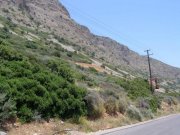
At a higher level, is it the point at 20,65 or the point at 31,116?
the point at 20,65

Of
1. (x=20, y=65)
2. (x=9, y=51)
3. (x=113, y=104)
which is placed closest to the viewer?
(x=20, y=65)

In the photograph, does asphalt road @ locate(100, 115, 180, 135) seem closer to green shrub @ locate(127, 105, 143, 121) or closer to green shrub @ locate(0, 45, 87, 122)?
green shrub @ locate(0, 45, 87, 122)

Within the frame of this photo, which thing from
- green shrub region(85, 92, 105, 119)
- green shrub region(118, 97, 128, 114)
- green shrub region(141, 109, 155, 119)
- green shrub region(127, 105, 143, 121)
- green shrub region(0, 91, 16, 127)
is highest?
green shrub region(0, 91, 16, 127)

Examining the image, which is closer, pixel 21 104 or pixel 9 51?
pixel 21 104

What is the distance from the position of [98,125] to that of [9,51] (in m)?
7.87

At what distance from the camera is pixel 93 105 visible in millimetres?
28078

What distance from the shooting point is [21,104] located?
21.4 metres

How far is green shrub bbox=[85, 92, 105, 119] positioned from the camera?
2778 cm

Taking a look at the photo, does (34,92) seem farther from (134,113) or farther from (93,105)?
(134,113)

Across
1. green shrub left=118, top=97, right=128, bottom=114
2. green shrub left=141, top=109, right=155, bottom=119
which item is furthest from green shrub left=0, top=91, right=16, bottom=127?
green shrub left=141, top=109, right=155, bottom=119

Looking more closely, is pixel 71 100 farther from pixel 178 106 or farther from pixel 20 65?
pixel 178 106

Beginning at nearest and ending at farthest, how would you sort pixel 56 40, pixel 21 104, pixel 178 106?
1. pixel 21 104
2. pixel 178 106
3. pixel 56 40

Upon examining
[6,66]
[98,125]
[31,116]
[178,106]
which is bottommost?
[178,106]

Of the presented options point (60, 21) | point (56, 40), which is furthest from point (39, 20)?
point (56, 40)
